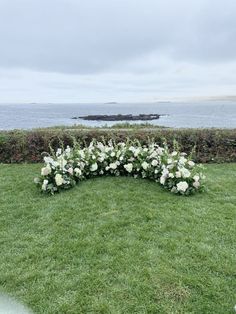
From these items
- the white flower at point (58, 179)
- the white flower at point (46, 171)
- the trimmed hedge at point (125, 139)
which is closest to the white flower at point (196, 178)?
the white flower at point (58, 179)

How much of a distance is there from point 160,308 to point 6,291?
4.02ft

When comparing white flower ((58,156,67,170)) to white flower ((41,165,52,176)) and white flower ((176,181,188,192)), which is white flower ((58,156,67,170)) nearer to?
white flower ((41,165,52,176))

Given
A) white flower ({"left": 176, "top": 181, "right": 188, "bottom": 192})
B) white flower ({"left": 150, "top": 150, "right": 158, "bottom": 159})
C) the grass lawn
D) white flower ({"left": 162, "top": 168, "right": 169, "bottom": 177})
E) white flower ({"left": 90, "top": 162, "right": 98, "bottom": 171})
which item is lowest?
the grass lawn

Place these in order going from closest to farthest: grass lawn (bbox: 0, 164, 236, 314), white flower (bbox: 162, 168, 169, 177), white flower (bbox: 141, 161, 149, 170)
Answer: grass lawn (bbox: 0, 164, 236, 314), white flower (bbox: 162, 168, 169, 177), white flower (bbox: 141, 161, 149, 170)

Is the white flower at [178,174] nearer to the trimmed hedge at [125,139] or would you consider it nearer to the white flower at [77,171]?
the white flower at [77,171]

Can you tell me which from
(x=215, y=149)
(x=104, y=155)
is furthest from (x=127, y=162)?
(x=215, y=149)

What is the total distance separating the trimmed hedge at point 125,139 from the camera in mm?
8375

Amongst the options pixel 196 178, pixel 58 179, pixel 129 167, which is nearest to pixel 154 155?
pixel 129 167

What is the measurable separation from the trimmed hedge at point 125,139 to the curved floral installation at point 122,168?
5.87 feet

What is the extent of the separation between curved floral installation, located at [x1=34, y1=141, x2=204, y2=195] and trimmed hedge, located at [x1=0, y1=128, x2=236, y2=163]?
1.79 meters

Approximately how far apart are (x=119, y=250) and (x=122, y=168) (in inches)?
114

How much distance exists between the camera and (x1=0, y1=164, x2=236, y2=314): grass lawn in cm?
287

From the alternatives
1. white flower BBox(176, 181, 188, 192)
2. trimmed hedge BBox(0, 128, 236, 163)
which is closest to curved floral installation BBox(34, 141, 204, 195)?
white flower BBox(176, 181, 188, 192)

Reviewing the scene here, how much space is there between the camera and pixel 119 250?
3656mm
